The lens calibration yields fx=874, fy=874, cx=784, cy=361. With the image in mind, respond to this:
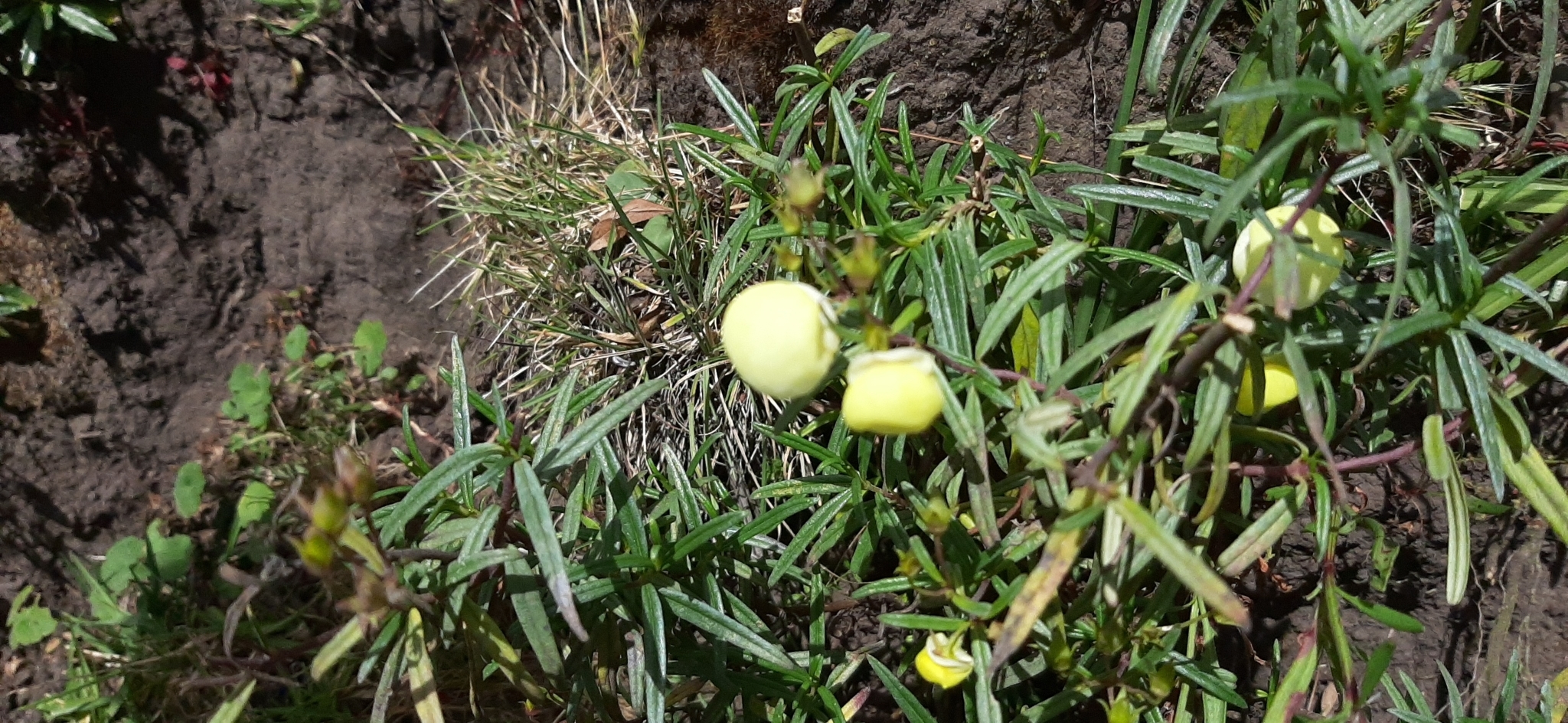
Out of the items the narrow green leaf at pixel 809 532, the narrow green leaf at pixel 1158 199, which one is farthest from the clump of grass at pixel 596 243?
the narrow green leaf at pixel 1158 199

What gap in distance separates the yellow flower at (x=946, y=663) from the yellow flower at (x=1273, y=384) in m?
0.49

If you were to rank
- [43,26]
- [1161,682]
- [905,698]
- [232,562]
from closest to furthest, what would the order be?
1. [1161,682]
2. [905,698]
3. [43,26]
4. [232,562]

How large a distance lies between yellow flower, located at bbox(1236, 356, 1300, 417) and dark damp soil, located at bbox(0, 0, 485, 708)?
190cm

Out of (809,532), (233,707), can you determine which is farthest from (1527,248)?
(233,707)

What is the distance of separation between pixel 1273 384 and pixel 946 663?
554mm

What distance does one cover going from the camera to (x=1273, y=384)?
106 centimetres

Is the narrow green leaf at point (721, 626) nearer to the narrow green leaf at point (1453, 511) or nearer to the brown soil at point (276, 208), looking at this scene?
the brown soil at point (276, 208)

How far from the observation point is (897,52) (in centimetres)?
175

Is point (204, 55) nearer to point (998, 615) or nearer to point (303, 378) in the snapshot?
point (303, 378)

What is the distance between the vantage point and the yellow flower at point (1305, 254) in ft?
3.12

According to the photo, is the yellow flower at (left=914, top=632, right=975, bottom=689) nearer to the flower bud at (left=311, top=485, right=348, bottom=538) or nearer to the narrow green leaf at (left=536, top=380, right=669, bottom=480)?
the narrow green leaf at (left=536, top=380, right=669, bottom=480)

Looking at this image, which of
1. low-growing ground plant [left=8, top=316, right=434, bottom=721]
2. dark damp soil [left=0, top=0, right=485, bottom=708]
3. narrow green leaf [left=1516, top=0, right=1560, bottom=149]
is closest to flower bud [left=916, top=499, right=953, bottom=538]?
narrow green leaf [left=1516, top=0, right=1560, bottom=149]

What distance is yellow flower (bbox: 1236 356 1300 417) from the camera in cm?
106

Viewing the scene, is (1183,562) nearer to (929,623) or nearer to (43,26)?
(929,623)
